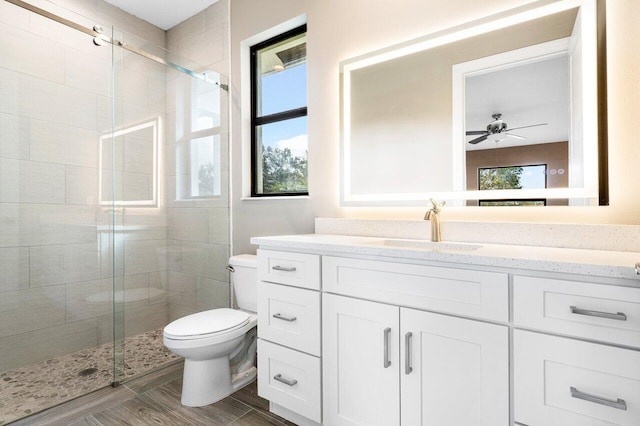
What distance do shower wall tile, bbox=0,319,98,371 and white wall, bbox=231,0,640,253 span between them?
1093mm

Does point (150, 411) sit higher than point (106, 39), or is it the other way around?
point (106, 39)

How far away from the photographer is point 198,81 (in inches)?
98.3

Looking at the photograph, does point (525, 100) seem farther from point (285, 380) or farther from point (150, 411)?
point (150, 411)

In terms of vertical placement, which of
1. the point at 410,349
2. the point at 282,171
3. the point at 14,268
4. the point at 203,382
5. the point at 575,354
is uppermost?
the point at 282,171

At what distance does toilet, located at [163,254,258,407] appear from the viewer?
1722 millimetres

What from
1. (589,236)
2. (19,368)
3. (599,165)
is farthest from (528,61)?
(19,368)

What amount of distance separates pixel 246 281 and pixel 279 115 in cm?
119

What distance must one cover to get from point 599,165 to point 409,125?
83 cm

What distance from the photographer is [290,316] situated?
61.9 inches

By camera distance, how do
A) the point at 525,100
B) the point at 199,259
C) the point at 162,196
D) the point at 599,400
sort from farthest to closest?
the point at 199,259, the point at 162,196, the point at 525,100, the point at 599,400

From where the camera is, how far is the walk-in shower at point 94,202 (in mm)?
Answer: 1897

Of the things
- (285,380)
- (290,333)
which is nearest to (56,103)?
(290,333)

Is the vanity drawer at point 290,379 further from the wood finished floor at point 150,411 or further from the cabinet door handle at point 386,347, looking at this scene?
the cabinet door handle at point 386,347

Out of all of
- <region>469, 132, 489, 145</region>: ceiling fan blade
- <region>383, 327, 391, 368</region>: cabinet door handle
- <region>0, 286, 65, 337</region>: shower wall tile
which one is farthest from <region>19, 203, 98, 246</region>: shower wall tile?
<region>469, 132, 489, 145</region>: ceiling fan blade
